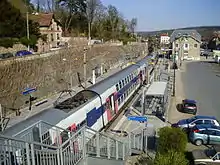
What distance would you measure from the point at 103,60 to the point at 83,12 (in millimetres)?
29240

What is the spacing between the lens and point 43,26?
58.1 metres

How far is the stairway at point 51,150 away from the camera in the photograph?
641 centimetres

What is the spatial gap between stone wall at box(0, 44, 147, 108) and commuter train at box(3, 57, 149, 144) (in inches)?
316

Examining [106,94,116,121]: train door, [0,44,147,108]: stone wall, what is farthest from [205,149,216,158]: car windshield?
[0,44,147,108]: stone wall

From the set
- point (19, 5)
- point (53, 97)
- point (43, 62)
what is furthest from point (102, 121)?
point (19, 5)

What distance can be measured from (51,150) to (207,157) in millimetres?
8597

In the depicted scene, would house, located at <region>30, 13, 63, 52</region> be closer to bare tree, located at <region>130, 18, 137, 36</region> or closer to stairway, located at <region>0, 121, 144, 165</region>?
stairway, located at <region>0, 121, 144, 165</region>

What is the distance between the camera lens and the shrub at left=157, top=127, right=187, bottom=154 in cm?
1319

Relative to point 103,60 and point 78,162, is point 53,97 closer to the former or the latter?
point 78,162

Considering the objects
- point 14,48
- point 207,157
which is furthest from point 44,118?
point 14,48

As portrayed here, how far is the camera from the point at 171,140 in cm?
1323

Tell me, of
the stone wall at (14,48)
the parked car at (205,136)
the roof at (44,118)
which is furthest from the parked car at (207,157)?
the stone wall at (14,48)

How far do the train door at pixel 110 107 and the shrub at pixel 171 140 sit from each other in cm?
558

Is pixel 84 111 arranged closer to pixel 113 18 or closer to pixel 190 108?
pixel 190 108
